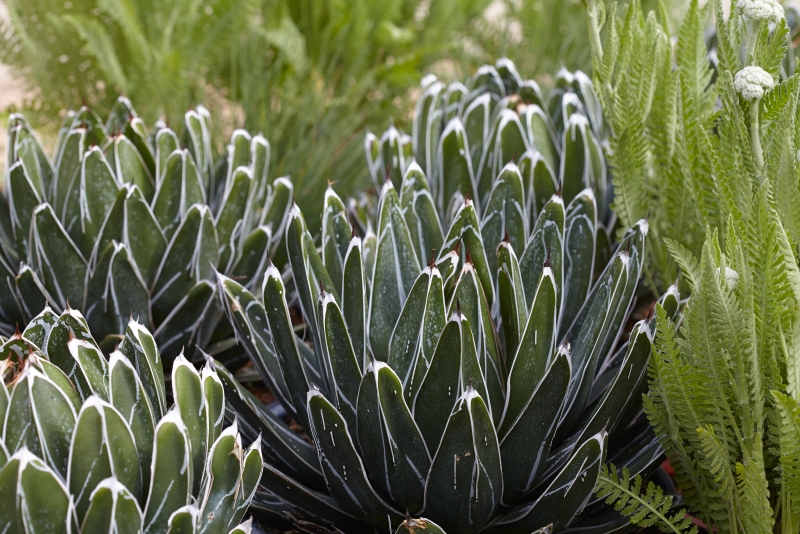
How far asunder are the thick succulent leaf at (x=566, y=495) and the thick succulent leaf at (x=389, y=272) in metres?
0.20

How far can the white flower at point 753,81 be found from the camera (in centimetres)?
60

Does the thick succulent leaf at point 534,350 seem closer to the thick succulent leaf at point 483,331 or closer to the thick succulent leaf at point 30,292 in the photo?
the thick succulent leaf at point 483,331

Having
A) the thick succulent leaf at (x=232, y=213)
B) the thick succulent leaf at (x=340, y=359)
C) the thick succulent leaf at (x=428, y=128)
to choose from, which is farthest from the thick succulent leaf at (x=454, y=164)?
the thick succulent leaf at (x=340, y=359)

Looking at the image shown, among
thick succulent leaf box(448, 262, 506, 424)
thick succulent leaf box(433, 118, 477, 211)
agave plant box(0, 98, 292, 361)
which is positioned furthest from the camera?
thick succulent leaf box(433, 118, 477, 211)

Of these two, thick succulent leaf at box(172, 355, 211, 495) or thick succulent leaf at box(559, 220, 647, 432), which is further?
thick succulent leaf at box(559, 220, 647, 432)

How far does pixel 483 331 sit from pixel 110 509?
34 cm

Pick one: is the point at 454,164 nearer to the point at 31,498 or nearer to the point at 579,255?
the point at 579,255

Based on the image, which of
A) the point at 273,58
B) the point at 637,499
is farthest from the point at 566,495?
the point at 273,58

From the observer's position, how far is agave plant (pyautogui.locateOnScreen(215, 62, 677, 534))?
0.66 metres

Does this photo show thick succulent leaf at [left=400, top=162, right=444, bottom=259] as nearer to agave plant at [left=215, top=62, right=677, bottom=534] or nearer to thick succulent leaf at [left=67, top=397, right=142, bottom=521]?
agave plant at [left=215, top=62, right=677, bottom=534]

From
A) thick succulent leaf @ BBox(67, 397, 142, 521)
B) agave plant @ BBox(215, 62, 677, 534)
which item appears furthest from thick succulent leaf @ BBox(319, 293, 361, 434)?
thick succulent leaf @ BBox(67, 397, 142, 521)

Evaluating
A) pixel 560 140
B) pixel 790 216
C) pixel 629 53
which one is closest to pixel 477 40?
pixel 560 140

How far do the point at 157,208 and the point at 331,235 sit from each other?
0.26 metres

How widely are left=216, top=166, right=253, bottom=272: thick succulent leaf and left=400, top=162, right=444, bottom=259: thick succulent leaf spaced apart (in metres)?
0.24
